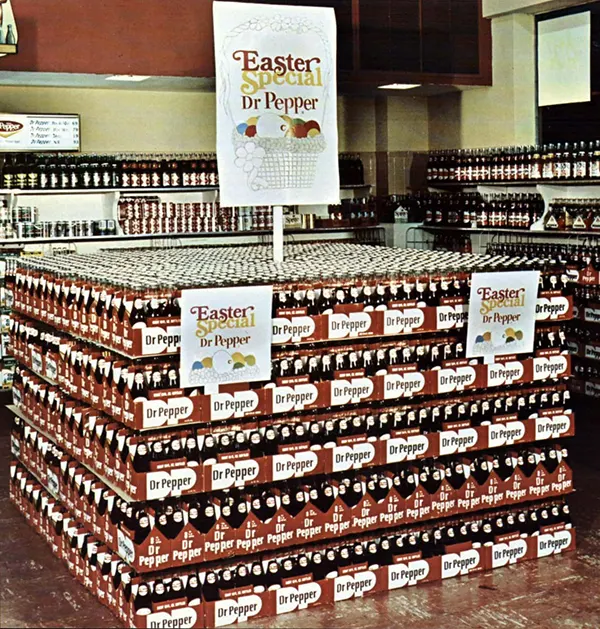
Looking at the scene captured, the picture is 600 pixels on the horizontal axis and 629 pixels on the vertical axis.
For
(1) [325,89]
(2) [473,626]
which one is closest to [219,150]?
(1) [325,89]

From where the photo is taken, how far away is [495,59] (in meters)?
9.18

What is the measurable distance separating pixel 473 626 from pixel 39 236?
5672 millimetres

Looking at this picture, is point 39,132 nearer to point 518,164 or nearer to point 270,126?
point 518,164

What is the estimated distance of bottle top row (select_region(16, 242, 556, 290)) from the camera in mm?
4020

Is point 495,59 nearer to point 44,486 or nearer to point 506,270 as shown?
point 506,270

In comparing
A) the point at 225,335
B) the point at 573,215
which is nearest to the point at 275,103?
the point at 225,335

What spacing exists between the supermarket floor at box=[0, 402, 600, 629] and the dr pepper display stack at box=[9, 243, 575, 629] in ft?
0.26

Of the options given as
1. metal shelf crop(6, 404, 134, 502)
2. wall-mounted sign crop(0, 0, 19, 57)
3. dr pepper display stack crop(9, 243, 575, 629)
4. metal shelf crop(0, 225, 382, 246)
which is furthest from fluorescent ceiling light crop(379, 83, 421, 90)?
metal shelf crop(6, 404, 134, 502)

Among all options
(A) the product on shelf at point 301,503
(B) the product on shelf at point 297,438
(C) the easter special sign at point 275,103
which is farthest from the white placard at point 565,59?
(A) the product on shelf at point 301,503

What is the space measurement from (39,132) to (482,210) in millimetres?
3854

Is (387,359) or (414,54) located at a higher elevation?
(414,54)

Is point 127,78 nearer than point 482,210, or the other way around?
point 127,78

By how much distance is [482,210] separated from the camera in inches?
352

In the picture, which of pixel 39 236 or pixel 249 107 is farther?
pixel 39 236
